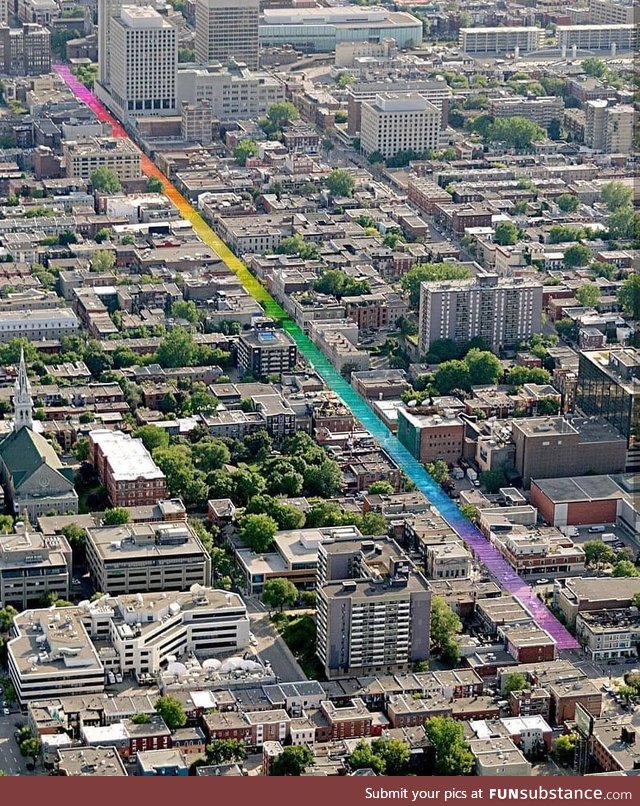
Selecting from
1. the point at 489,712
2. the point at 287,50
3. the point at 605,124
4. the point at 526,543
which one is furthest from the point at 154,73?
the point at 489,712

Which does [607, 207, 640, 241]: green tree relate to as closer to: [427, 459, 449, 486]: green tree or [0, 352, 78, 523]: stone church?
[427, 459, 449, 486]: green tree

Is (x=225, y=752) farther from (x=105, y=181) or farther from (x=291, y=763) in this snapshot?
(x=105, y=181)

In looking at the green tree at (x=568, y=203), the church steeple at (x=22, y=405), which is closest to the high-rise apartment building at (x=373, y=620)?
the church steeple at (x=22, y=405)

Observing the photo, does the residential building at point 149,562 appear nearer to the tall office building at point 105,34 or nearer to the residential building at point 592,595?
the residential building at point 592,595

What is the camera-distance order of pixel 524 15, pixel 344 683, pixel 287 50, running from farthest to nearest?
pixel 524 15
pixel 287 50
pixel 344 683

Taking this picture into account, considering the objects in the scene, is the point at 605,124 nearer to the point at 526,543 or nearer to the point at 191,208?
the point at 191,208

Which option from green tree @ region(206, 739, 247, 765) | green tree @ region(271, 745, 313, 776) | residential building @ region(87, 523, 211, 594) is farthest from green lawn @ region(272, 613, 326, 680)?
green tree @ region(271, 745, 313, 776)
